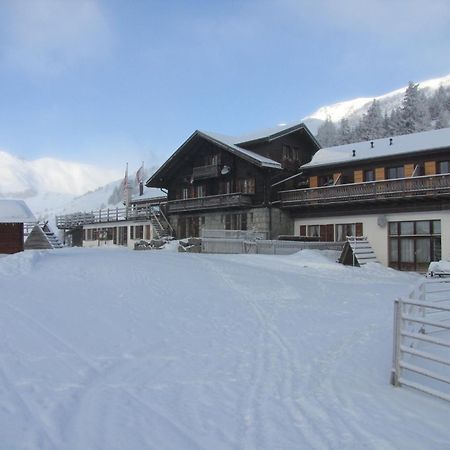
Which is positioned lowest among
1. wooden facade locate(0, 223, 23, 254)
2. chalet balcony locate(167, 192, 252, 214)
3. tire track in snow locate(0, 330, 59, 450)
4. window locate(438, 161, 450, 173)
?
tire track in snow locate(0, 330, 59, 450)

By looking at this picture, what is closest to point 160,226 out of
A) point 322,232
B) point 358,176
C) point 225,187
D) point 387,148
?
point 225,187

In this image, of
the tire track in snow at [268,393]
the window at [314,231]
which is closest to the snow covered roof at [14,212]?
the tire track in snow at [268,393]

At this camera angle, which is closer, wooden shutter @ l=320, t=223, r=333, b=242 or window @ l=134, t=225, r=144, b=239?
wooden shutter @ l=320, t=223, r=333, b=242

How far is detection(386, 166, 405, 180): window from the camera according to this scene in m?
29.4

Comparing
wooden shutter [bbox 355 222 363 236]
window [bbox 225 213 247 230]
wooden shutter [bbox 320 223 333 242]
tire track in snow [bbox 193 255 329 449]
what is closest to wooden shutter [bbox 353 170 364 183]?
wooden shutter [bbox 355 222 363 236]

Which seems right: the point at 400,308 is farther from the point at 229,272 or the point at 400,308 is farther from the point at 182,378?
the point at 229,272

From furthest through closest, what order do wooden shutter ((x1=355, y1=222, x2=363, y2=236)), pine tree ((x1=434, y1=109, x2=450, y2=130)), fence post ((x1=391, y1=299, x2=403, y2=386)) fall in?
pine tree ((x1=434, y1=109, x2=450, y2=130)), wooden shutter ((x1=355, y1=222, x2=363, y2=236)), fence post ((x1=391, y1=299, x2=403, y2=386))

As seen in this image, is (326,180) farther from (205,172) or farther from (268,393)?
(268,393)

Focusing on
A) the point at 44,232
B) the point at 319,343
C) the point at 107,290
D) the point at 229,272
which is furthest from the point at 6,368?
the point at 44,232

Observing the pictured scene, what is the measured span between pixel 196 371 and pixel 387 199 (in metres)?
24.0

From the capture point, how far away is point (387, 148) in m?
31.0

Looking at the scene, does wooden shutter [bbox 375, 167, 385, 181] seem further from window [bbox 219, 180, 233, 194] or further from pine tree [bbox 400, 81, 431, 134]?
pine tree [bbox 400, 81, 431, 134]

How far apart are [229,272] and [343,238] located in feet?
49.5

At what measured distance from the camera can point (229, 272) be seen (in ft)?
60.6
